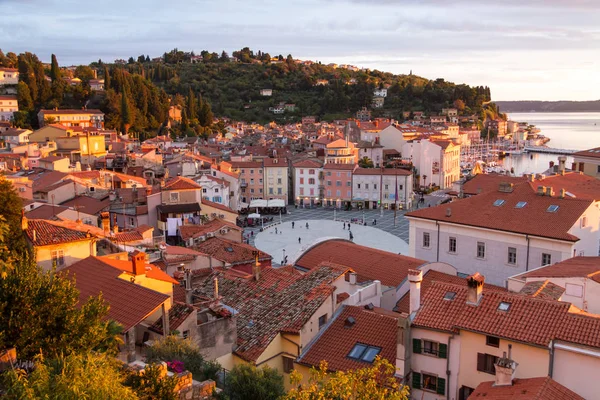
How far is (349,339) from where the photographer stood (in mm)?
16812

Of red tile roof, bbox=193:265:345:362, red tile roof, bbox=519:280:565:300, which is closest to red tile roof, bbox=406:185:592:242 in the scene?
red tile roof, bbox=519:280:565:300

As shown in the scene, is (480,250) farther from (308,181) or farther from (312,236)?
(308,181)

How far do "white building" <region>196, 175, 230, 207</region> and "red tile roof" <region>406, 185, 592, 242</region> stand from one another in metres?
30.4

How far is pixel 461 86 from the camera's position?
178m

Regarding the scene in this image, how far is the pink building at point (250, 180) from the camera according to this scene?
3073 inches

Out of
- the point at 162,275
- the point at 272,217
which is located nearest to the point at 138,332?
the point at 162,275

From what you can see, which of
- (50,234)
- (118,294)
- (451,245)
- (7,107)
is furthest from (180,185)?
(7,107)

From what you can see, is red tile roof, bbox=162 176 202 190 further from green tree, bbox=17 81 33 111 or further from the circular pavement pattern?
green tree, bbox=17 81 33 111

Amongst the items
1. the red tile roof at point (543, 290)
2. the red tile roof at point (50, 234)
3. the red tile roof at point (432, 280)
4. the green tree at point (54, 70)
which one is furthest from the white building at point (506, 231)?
the green tree at point (54, 70)

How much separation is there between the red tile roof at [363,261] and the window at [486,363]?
29.9 feet

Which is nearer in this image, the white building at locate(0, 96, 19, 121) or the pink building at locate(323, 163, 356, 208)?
the pink building at locate(323, 163, 356, 208)

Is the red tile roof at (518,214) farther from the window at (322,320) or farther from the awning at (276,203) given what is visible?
the awning at (276,203)

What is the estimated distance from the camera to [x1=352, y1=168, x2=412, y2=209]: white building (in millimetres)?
76625

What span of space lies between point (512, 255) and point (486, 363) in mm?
15832
